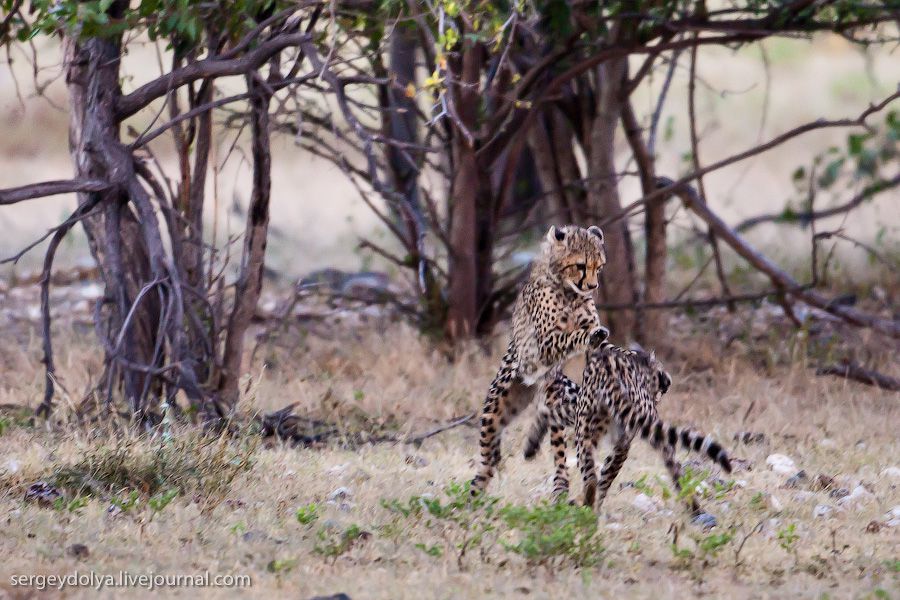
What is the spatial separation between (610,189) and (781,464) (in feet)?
9.62

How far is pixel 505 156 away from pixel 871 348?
2.89 metres

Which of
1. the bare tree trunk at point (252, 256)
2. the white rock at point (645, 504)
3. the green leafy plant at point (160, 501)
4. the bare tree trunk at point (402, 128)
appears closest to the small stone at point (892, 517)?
the white rock at point (645, 504)

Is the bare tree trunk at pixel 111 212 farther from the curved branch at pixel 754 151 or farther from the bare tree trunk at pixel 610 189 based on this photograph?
the bare tree trunk at pixel 610 189

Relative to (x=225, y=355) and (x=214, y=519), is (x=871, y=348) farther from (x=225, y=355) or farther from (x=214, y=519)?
(x=214, y=519)

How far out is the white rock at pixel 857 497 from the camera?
516cm

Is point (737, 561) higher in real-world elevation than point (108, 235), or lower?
lower

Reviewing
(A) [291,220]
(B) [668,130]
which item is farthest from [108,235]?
(A) [291,220]

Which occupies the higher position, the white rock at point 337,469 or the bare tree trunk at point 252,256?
the bare tree trunk at point 252,256

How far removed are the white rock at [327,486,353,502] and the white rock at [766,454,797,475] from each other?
1.97 meters

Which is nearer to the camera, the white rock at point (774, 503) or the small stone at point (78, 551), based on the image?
the small stone at point (78, 551)

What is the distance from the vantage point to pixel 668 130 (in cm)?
997

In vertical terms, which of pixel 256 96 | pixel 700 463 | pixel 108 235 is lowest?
pixel 700 463

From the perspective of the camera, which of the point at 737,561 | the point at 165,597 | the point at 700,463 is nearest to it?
the point at 165,597

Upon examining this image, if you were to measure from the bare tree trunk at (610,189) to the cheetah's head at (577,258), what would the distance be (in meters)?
2.86
